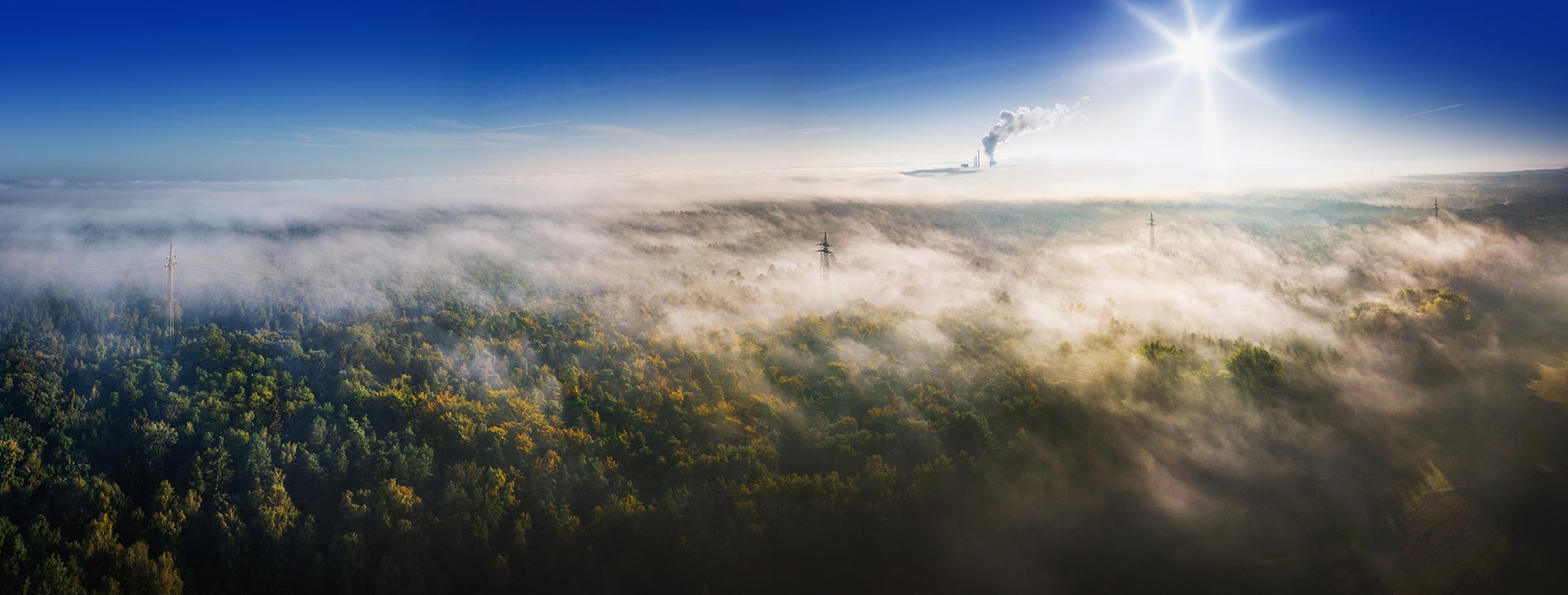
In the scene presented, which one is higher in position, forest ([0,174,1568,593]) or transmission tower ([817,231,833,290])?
transmission tower ([817,231,833,290])

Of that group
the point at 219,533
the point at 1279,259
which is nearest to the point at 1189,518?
the point at 219,533

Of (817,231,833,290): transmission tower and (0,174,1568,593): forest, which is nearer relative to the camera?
(0,174,1568,593): forest

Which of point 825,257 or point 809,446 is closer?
point 809,446

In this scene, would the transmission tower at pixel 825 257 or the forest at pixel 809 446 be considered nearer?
the forest at pixel 809 446

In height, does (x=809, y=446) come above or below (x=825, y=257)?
below

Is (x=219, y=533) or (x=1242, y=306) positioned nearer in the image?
(x=219, y=533)

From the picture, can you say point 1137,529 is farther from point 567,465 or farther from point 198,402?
point 198,402

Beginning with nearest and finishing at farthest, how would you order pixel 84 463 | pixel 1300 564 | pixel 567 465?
pixel 1300 564, pixel 567 465, pixel 84 463

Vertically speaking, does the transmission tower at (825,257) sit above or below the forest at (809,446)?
above
